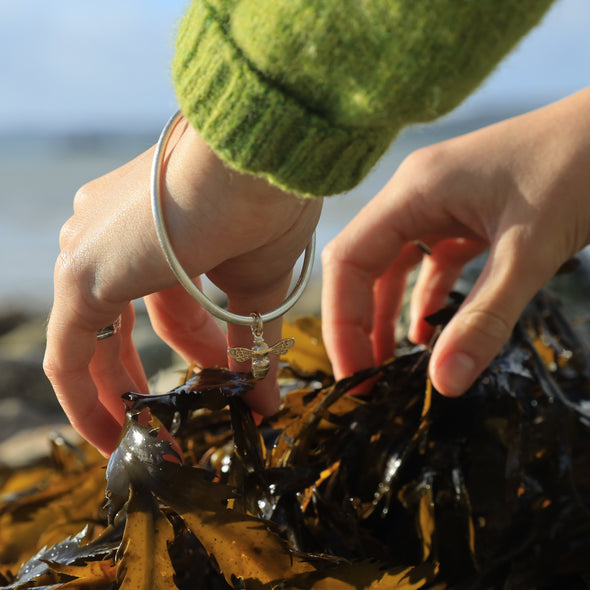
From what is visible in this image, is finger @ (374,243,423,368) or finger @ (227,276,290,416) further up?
finger @ (227,276,290,416)

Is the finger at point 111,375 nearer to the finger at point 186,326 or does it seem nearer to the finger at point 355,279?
the finger at point 186,326

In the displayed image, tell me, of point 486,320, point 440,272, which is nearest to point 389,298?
point 440,272

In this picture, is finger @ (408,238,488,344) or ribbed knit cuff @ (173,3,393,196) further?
finger @ (408,238,488,344)

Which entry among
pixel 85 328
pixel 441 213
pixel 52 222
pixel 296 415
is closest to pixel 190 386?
pixel 85 328

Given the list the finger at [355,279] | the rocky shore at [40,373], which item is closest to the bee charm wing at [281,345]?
the finger at [355,279]

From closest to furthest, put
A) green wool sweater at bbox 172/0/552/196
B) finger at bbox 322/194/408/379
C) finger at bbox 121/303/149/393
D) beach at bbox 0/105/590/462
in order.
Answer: green wool sweater at bbox 172/0/552/196
finger at bbox 121/303/149/393
finger at bbox 322/194/408/379
beach at bbox 0/105/590/462

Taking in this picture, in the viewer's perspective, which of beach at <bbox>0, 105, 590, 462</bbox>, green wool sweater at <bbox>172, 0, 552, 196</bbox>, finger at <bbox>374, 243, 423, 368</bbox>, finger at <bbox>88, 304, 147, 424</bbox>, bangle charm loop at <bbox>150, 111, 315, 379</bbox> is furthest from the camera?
beach at <bbox>0, 105, 590, 462</bbox>

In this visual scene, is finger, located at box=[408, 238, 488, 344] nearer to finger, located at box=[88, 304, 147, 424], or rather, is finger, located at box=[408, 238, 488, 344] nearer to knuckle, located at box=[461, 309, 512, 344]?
knuckle, located at box=[461, 309, 512, 344]

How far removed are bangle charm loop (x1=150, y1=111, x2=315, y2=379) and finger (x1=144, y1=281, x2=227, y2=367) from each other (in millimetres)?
275

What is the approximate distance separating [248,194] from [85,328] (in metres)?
0.37

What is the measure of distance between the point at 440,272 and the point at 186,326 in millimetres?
840

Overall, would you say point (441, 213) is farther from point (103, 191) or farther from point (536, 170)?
point (103, 191)

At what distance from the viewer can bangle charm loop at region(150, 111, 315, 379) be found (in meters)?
0.79

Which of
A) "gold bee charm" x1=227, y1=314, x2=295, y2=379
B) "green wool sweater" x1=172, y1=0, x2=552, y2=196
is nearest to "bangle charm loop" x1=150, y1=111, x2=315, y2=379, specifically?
"gold bee charm" x1=227, y1=314, x2=295, y2=379
